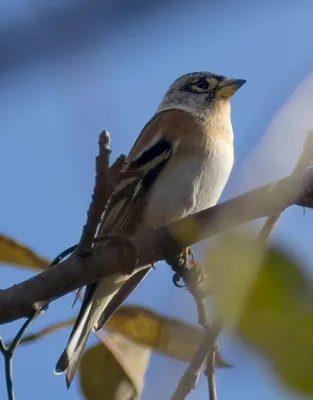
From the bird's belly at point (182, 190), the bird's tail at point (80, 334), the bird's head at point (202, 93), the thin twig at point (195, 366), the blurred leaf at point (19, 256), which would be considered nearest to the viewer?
the thin twig at point (195, 366)

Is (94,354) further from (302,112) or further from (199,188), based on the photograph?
(302,112)

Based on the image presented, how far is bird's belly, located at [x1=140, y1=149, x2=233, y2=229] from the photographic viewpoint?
12.5ft

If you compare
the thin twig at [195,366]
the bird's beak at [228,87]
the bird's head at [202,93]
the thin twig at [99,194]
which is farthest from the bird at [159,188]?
the thin twig at [195,366]

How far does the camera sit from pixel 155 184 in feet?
12.7

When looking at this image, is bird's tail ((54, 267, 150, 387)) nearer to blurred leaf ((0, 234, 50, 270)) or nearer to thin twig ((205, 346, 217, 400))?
blurred leaf ((0, 234, 50, 270))

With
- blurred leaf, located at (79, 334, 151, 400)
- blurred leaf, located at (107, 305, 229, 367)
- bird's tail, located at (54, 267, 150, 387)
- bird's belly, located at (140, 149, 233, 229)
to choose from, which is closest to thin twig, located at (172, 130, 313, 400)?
blurred leaf, located at (107, 305, 229, 367)

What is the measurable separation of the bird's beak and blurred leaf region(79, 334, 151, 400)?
8.59 feet

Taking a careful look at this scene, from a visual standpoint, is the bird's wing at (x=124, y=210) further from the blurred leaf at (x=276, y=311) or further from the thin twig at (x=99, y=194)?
the blurred leaf at (x=276, y=311)

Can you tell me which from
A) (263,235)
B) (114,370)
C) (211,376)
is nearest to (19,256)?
(114,370)

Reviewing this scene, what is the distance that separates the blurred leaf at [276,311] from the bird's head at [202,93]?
3.95 m

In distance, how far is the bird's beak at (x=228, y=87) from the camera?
4.98 metres

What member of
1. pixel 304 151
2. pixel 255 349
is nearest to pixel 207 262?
pixel 255 349

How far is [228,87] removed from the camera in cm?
502

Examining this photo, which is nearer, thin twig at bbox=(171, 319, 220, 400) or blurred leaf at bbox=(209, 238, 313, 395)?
blurred leaf at bbox=(209, 238, 313, 395)
